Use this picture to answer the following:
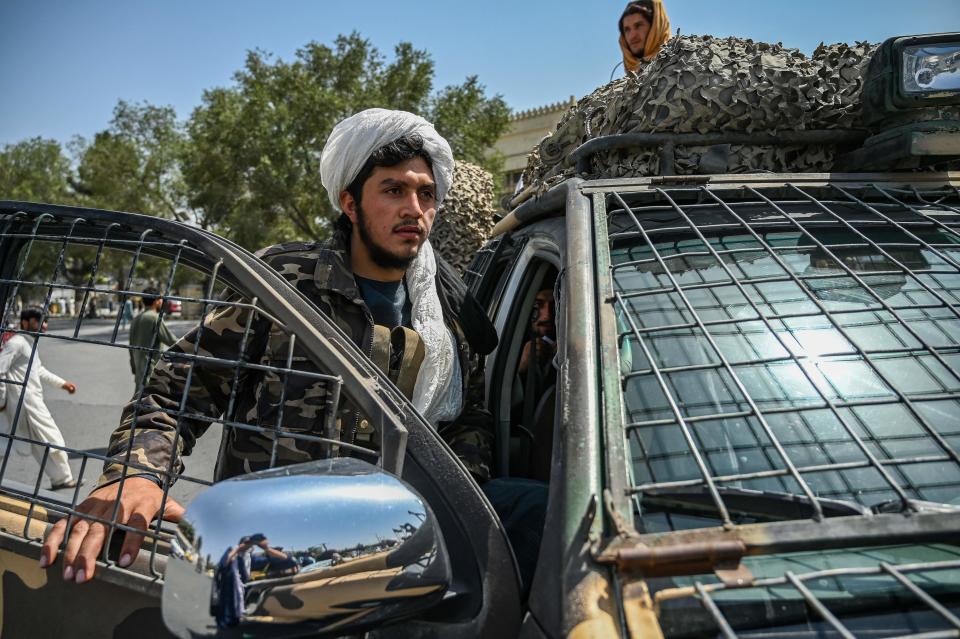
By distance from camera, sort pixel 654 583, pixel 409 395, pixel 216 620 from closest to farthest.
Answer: pixel 216 620 < pixel 654 583 < pixel 409 395

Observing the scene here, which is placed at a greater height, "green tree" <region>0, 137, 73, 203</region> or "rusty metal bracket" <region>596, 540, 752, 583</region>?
"green tree" <region>0, 137, 73, 203</region>

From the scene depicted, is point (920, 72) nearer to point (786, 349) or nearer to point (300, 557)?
point (786, 349)

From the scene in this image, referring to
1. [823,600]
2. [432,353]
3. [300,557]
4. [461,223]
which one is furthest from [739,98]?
[461,223]

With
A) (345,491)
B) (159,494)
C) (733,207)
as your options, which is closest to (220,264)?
(159,494)

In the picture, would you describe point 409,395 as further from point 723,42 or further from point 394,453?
point 723,42

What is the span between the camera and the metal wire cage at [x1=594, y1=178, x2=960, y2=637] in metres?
0.99

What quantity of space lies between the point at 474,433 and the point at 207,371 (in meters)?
0.76

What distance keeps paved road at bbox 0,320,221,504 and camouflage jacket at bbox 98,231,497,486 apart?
1.44 ft

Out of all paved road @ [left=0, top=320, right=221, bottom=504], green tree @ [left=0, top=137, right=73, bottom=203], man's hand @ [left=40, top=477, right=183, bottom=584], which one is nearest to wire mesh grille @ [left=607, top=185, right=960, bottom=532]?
man's hand @ [left=40, top=477, right=183, bottom=584]

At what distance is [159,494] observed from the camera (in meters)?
1.48

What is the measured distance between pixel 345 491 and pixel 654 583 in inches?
18.2

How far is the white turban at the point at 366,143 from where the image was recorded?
208cm

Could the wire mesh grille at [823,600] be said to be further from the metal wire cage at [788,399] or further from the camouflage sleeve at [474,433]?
the camouflage sleeve at [474,433]

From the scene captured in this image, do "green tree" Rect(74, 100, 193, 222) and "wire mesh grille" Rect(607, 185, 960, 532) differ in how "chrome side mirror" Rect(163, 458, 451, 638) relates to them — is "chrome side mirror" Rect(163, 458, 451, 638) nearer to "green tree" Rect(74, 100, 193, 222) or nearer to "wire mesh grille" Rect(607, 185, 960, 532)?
"wire mesh grille" Rect(607, 185, 960, 532)
